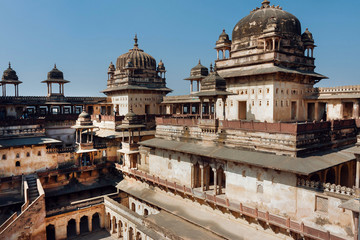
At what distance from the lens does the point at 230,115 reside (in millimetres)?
28344

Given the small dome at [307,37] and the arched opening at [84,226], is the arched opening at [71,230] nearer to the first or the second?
the arched opening at [84,226]

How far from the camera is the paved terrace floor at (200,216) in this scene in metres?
17.6

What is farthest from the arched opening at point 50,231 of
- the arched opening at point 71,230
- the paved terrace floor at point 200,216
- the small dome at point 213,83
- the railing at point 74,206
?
the small dome at point 213,83

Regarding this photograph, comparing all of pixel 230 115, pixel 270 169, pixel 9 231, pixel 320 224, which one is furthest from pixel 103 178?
pixel 320 224

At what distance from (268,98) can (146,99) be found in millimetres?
21456

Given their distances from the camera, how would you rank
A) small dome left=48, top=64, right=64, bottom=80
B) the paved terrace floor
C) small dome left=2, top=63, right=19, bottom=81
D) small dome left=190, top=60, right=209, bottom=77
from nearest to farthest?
the paved terrace floor, small dome left=190, top=60, right=209, bottom=77, small dome left=2, top=63, right=19, bottom=81, small dome left=48, top=64, right=64, bottom=80

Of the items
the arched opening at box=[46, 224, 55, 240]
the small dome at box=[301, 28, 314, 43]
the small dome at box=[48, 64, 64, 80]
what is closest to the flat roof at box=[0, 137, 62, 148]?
the arched opening at box=[46, 224, 55, 240]

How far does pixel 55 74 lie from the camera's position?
40719mm

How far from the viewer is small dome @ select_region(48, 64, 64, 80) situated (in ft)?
133

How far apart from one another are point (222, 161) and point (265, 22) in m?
15.1

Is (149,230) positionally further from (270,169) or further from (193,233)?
(270,169)

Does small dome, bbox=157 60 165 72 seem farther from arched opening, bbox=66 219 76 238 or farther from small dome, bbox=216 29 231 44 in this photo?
arched opening, bbox=66 219 76 238

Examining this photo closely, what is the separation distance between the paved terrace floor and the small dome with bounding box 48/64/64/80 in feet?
73.0

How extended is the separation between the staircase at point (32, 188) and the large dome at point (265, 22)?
81.5ft
